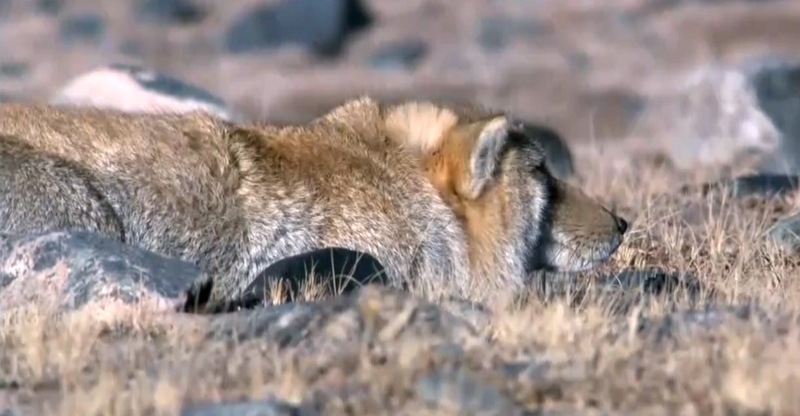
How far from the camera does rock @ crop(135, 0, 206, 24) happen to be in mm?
35938

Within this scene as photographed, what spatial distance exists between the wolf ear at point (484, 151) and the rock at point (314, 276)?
2.22ft

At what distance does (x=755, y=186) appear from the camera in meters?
13.8

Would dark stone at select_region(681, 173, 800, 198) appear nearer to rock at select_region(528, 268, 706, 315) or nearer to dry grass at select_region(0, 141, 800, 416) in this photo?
rock at select_region(528, 268, 706, 315)

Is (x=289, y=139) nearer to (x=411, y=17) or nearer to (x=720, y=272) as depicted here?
(x=720, y=272)

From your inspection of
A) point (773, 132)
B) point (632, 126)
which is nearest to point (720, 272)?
point (773, 132)

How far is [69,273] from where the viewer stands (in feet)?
26.8

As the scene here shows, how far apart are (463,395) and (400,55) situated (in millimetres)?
27122

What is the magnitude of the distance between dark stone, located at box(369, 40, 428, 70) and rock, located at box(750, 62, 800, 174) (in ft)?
38.8

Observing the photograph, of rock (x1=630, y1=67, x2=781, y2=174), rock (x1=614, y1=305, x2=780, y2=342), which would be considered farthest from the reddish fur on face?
rock (x1=630, y1=67, x2=781, y2=174)

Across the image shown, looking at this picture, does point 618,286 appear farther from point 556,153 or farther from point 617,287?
point 556,153

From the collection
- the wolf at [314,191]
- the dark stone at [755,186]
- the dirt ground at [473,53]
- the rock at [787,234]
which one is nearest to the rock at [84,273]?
the wolf at [314,191]

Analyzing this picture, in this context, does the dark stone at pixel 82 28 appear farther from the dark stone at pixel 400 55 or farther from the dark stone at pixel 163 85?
the dark stone at pixel 163 85

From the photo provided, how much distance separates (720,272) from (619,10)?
2615 cm

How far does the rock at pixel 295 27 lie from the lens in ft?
108
